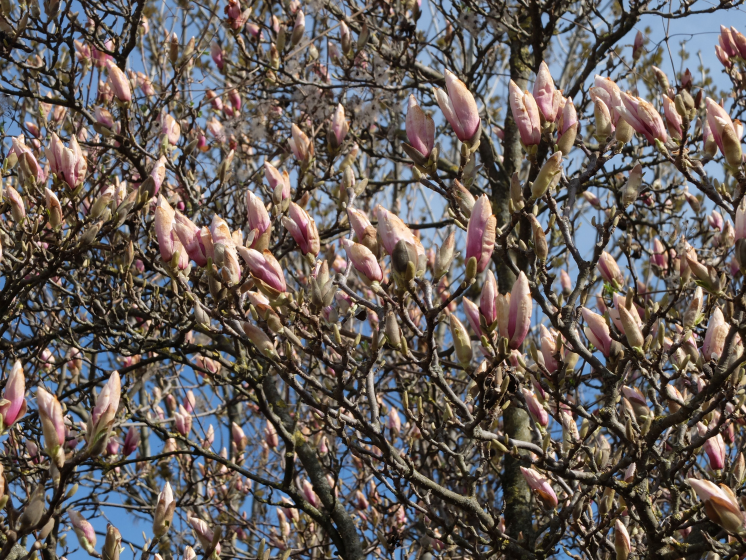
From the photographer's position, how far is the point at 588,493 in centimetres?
211

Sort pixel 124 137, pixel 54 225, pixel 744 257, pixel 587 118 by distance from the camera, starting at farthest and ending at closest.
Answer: pixel 587 118 < pixel 124 137 < pixel 54 225 < pixel 744 257

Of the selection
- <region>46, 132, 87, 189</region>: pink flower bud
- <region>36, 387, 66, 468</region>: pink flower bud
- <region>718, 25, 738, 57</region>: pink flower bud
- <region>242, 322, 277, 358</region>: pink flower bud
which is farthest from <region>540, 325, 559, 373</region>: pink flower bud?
<region>718, 25, 738, 57</region>: pink flower bud

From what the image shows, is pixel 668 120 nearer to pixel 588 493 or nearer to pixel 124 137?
pixel 588 493

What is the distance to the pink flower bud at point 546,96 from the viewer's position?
6.50ft

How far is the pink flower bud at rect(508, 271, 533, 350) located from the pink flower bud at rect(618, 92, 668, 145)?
765 millimetres

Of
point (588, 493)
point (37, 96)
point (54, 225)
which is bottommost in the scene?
point (588, 493)

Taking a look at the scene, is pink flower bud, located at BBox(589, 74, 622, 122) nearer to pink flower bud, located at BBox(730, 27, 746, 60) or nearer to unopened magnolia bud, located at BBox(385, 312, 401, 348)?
unopened magnolia bud, located at BBox(385, 312, 401, 348)

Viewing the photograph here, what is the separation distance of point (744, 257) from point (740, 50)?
7.35 ft

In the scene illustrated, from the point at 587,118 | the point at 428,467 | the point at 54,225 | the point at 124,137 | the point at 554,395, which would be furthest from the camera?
the point at 587,118

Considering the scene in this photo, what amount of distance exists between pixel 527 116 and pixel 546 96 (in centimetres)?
12

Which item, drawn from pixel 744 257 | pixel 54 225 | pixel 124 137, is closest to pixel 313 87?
pixel 124 137

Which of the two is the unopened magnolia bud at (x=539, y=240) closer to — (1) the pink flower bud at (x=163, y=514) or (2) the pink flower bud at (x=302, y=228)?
(2) the pink flower bud at (x=302, y=228)

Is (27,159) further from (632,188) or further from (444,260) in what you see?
(632,188)

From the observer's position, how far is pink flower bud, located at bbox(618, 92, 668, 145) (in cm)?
204
